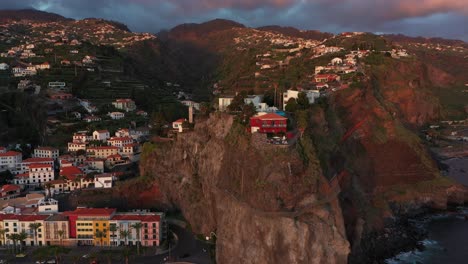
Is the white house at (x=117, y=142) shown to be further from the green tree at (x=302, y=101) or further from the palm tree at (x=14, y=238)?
the green tree at (x=302, y=101)

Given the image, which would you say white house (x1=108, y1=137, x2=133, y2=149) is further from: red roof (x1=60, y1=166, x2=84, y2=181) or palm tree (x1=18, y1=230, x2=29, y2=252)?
palm tree (x1=18, y1=230, x2=29, y2=252)

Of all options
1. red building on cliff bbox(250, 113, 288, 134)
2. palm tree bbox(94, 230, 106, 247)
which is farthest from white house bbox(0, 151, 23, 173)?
red building on cliff bbox(250, 113, 288, 134)

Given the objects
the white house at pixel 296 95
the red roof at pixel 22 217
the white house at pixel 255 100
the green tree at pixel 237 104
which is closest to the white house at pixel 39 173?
the red roof at pixel 22 217

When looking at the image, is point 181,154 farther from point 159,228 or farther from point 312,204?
point 312,204

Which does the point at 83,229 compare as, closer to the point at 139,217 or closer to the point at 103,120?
the point at 139,217

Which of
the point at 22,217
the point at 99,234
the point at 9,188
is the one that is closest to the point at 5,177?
the point at 9,188

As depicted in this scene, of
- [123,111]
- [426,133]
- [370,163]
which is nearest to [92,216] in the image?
[370,163]

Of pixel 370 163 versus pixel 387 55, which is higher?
pixel 387 55
